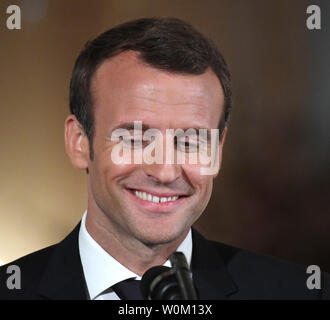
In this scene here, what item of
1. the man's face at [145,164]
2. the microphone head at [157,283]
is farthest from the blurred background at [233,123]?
the microphone head at [157,283]

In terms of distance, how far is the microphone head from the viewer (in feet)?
2.30

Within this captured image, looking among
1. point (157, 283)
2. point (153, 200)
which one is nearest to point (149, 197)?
point (153, 200)

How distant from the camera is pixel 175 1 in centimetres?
127

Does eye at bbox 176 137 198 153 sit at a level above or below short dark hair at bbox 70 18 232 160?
below

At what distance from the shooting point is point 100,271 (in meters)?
Result: 1.08

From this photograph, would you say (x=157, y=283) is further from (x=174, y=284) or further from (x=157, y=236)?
(x=157, y=236)

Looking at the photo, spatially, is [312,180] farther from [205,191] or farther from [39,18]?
[39,18]

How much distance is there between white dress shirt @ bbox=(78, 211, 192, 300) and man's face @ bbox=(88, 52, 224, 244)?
0.06 m

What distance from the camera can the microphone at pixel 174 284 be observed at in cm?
68

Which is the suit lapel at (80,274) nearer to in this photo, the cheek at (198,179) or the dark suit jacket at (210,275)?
the dark suit jacket at (210,275)

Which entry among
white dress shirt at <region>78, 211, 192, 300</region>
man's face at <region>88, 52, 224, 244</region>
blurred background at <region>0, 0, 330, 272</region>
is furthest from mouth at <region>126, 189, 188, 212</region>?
blurred background at <region>0, 0, 330, 272</region>

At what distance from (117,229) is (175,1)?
0.55m

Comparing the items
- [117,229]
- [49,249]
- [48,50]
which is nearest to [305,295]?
[117,229]

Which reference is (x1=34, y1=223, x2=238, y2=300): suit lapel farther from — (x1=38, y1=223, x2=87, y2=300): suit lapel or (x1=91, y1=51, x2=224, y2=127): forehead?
(x1=91, y1=51, x2=224, y2=127): forehead
